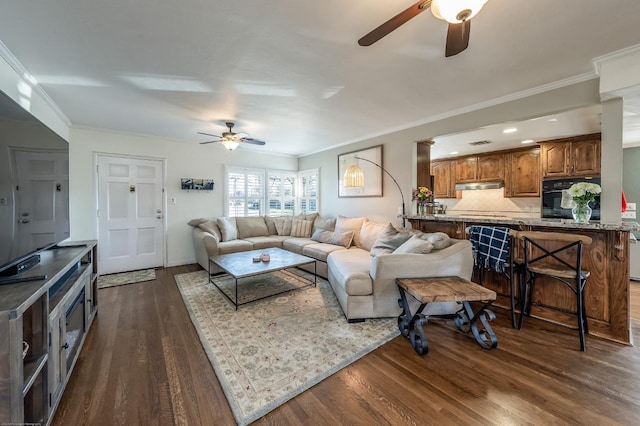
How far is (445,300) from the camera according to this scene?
197 cm

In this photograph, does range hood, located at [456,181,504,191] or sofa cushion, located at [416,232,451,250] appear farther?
range hood, located at [456,181,504,191]

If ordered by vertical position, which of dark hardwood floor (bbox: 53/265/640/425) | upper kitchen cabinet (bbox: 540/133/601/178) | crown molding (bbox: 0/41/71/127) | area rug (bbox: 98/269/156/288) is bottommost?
dark hardwood floor (bbox: 53/265/640/425)

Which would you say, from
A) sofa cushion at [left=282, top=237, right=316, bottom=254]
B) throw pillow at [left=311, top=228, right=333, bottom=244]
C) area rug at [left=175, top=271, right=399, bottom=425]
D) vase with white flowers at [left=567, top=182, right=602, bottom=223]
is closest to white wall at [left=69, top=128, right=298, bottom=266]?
sofa cushion at [left=282, top=237, right=316, bottom=254]

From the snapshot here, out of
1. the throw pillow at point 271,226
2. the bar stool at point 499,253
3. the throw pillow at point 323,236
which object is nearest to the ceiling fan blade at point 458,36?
the bar stool at point 499,253

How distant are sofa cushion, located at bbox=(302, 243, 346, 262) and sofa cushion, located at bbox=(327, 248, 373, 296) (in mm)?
356

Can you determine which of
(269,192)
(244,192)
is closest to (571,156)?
(269,192)

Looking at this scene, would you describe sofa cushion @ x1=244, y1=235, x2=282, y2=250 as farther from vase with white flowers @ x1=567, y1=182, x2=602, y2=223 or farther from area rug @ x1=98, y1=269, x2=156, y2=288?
vase with white flowers @ x1=567, y1=182, x2=602, y2=223

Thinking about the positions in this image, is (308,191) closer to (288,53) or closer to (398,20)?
(288,53)

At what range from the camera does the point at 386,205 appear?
4352mm

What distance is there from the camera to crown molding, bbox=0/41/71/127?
201 cm

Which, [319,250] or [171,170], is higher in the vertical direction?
[171,170]

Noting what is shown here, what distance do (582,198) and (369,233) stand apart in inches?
95.6

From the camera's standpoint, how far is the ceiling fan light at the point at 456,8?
1.14m

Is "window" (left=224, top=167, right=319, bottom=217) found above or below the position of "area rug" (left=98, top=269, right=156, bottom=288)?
above
